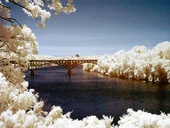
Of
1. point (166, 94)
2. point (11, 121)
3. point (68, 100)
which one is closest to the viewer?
point (11, 121)

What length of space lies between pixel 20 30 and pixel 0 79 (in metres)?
1.89

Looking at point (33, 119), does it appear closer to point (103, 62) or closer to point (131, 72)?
point (131, 72)

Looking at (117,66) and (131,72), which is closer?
(131,72)

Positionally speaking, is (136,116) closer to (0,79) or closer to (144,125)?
(144,125)

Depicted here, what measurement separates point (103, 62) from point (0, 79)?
94697mm

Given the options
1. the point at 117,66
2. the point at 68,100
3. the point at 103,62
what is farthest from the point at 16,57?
the point at 103,62

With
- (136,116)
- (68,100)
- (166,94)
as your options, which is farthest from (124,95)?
(136,116)

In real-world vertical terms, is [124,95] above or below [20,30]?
below

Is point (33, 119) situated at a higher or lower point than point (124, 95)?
higher

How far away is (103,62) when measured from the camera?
102438 mm

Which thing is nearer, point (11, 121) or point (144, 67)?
point (11, 121)

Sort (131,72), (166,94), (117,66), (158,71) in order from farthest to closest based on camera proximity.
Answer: (117,66)
(131,72)
(158,71)
(166,94)

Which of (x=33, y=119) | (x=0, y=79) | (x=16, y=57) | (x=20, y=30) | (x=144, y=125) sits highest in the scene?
(x=20, y=30)

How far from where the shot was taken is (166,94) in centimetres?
4550
